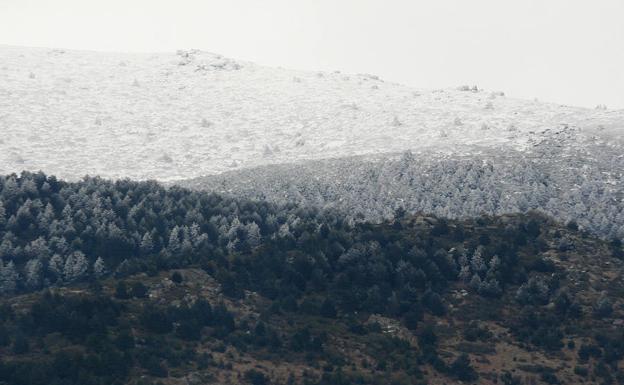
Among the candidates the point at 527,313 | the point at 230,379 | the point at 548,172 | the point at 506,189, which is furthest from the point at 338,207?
the point at 230,379

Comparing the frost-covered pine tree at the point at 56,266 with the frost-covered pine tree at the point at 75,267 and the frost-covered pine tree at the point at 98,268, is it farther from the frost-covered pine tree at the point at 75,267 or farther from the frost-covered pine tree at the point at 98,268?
the frost-covered pine tree at the point at 98,268

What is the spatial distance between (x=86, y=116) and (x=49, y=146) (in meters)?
14.5

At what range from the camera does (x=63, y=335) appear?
5112 centimetres

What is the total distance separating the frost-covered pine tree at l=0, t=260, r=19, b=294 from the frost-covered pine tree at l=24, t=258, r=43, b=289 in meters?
0.78

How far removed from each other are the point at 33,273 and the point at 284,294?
1726 cm

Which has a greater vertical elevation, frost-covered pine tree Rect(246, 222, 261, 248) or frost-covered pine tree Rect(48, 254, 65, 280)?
frost-covered pine tree Rect(246, 222, 261, 248)

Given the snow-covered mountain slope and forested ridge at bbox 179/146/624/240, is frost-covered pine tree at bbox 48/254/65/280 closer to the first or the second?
forested ridge at bbox 179/146/624/240

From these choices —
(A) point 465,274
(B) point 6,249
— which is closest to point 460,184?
(A) point 465,274

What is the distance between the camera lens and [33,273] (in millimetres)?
61562

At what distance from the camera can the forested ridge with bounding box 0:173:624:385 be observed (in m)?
51.0

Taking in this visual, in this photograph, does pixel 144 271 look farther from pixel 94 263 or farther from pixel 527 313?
pixel 527 313

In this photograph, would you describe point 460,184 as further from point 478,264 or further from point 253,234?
point 253,234

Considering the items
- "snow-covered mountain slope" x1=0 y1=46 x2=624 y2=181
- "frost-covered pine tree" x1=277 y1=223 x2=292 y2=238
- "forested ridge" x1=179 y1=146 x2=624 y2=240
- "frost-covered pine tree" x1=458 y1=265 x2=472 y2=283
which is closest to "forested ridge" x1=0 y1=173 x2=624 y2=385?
"frost-covered pine tree" x1=458 y1=265 x2=472 y2=283

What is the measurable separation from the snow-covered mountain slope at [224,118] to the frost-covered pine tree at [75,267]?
42777mm
